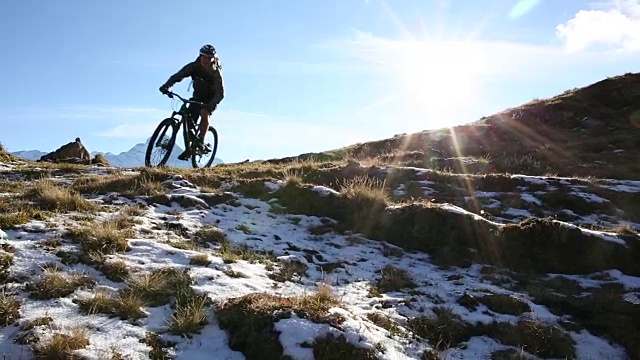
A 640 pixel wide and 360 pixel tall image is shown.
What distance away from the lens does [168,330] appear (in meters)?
4.92

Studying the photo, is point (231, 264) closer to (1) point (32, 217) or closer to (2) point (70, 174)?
(1) point (32, 217)

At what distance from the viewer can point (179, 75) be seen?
14375 mm

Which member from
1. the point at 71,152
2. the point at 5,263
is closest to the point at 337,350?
the point at 5,263

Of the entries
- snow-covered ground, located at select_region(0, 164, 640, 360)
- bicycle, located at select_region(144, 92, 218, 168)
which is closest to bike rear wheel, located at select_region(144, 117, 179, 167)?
bicycle, located at select_region(144, 92, 218, 168)

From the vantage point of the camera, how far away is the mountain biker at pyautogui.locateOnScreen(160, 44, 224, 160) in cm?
1448

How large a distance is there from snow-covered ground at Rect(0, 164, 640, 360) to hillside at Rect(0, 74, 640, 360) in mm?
25

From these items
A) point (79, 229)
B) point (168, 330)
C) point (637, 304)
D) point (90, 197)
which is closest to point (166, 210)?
point (90, 197)

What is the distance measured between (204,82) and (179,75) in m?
0.79

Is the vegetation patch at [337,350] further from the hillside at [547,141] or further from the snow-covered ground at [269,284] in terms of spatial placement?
the hillside at [547,141]

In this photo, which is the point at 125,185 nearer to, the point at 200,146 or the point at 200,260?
the point at 200,260

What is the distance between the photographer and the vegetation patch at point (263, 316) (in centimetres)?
483

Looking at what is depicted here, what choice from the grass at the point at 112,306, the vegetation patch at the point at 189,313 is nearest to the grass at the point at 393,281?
the vegetation patch at the point at 189,313

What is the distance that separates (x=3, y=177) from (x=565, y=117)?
964 inches

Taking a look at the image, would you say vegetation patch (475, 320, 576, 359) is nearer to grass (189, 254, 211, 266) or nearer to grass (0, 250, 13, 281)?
grass (189, 254, 211, 266)
